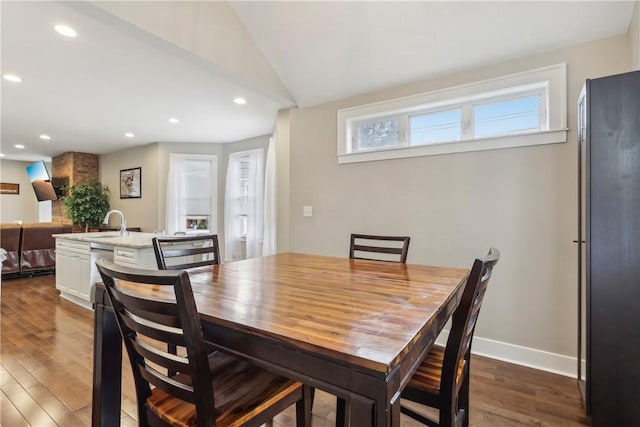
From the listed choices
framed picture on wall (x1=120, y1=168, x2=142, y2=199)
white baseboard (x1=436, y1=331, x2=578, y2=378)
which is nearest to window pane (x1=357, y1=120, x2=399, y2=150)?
white baseboard (x1=436, y1=331, x2=578, y2=378)

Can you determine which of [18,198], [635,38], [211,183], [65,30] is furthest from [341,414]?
[18,198]

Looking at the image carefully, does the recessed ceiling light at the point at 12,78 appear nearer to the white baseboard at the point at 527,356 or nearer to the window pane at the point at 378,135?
the window pane at the point at 378,135

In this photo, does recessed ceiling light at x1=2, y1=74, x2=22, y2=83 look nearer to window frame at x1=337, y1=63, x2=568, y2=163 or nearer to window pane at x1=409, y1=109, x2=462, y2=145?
window frame at x1=337, y1=63, x2=568, y2=163

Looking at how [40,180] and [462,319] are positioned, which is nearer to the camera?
[462,319]

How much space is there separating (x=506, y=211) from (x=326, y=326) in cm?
208

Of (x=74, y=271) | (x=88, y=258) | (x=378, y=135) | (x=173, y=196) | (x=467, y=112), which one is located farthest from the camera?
(x=173, y=196)

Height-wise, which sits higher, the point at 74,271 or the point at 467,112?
the point at 467,112

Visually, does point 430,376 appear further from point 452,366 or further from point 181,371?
point 181,371

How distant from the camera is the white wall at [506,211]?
2.16 metres

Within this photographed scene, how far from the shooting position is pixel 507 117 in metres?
2.44

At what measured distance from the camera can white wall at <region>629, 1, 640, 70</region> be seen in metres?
1.75

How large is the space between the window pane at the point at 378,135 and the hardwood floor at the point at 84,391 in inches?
78.0

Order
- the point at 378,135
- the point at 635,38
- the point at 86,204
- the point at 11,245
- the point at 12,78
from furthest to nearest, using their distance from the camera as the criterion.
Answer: the point at 86,204, the point at 11,245, the point at 12,78, the point at 378,135, the point at 635,38

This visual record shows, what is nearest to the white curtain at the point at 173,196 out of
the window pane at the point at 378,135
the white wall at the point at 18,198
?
the window pane at the point at 378,135
